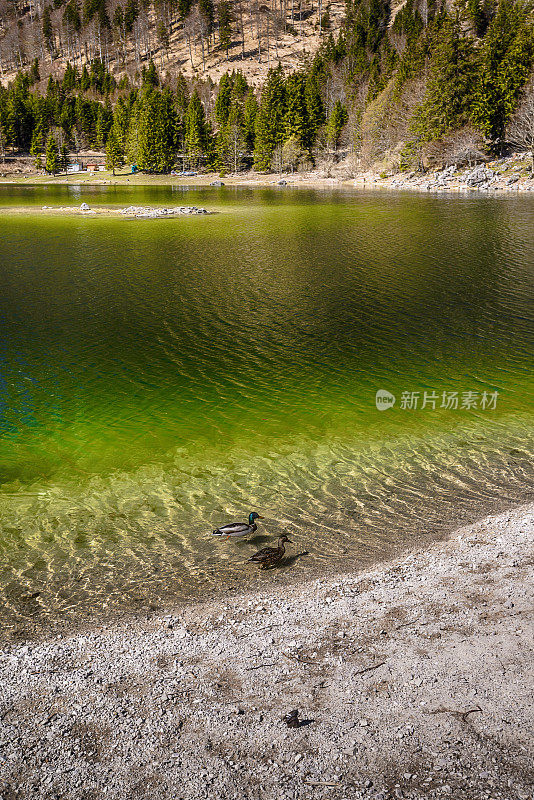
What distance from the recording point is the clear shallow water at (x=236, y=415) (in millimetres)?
11672

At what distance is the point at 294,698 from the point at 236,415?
10708 mm

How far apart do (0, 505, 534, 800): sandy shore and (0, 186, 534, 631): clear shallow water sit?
1.35 meters

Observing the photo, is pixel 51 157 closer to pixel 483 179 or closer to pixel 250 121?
pixel 250 121

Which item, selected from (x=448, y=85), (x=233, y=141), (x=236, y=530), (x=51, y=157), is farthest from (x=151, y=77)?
(x=236, y=530)

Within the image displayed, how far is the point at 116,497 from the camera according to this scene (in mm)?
13680

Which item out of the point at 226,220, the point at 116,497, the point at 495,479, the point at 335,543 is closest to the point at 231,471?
the point at 116,497

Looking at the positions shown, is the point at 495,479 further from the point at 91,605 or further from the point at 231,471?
the point at 91,605

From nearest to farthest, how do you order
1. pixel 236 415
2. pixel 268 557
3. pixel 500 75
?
pixel 268 557, pixel 236 415, pixel 500 75

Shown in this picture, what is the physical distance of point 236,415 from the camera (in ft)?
58.0

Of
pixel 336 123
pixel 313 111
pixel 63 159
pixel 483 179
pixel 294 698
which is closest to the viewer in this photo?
pixel 294 698

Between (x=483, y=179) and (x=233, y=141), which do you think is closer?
(x=483, y=179)

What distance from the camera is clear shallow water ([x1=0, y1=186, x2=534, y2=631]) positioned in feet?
38.3

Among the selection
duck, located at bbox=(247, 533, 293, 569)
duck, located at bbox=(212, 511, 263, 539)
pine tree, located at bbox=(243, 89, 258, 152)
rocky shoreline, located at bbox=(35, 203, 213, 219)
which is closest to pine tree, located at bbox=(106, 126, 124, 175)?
pine tree, located at bbox=(243, 89, 258, 152)

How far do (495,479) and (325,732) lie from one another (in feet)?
28.4
